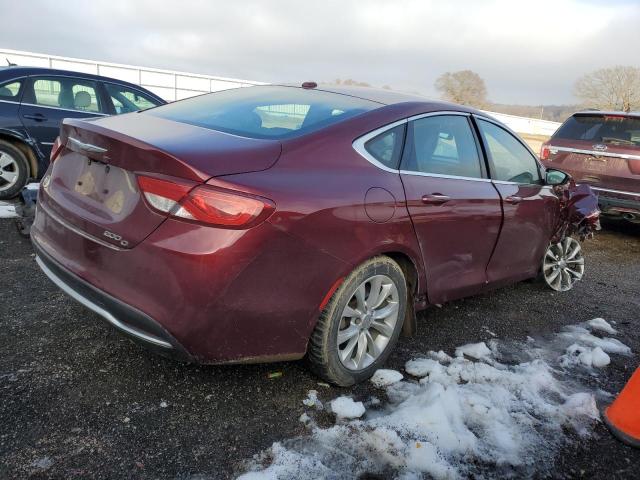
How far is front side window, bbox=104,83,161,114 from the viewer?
706 centimetres

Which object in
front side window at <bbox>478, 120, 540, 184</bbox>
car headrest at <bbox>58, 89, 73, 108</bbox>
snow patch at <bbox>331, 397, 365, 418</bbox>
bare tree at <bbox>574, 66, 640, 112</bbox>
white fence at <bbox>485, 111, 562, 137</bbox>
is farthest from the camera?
bare tree at <bbox>574, 66, 640, 112</bbox>

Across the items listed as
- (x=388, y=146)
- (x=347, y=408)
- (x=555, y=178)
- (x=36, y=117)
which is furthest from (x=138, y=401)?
(x=36, y=117)

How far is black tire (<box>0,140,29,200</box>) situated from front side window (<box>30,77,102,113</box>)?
651mm

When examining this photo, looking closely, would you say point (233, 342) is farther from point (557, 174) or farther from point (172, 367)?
point (557, 174)

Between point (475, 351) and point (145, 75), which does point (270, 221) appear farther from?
point (145, 75)

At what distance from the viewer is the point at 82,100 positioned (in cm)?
672

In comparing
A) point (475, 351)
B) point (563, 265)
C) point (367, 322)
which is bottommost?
point (475, 351)

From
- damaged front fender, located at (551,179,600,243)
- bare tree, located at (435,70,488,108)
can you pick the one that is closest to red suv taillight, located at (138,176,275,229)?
A: damaged front fender, located at (551,179,600,243)

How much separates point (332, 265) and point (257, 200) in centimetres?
51

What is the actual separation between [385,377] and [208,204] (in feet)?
4.83

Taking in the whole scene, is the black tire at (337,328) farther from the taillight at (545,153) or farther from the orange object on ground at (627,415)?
the taillight at (545,153)

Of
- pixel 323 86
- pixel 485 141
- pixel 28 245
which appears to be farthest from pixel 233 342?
pixel 28 245

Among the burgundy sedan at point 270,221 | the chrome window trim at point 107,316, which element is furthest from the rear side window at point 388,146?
the chrome window trim at point 107,316

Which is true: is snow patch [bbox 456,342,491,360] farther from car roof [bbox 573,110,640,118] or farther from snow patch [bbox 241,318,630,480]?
car roof [bbox 573,110,640,118]
